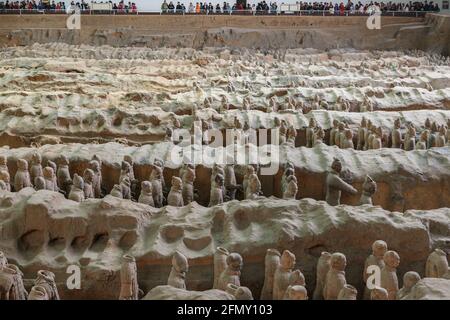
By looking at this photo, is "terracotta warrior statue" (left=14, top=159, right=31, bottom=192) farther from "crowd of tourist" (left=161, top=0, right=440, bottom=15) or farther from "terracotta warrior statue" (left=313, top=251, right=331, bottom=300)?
"crowd of tourist" (left=161, top=0, right=440, bottom=15)

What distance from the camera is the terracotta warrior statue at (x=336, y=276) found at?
3.85 meters

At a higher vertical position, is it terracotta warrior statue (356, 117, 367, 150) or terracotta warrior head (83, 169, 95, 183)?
terracotta warrior statue (356, 117, 367, 150)

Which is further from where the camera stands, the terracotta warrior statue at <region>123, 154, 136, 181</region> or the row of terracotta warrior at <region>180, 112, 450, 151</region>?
the row of terracotta warrior at <region>180, 112, 450, 151</region>

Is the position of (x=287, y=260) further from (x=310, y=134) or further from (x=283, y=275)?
(x=310, y=134)

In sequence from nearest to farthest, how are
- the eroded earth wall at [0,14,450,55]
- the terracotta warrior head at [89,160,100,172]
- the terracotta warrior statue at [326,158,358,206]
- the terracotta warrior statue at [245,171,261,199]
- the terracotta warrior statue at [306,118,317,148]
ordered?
the terracotta warrior statue at [245,171,261,199] → the terracotta warrior statue at [326,158,358,206] → the terracotta warrior head at [89,160,100,172] → the terracotta warrior statue at [306,118,317,148] → the eroded earth wall at [0,14,450,55]

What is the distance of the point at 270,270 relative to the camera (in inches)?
163

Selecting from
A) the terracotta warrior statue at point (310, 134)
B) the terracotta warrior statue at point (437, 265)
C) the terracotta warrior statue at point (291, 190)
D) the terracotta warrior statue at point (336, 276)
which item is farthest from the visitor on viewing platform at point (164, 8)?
the terracotta warrior statue at point (336, 276)

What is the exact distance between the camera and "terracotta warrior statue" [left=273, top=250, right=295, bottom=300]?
390 centimetres

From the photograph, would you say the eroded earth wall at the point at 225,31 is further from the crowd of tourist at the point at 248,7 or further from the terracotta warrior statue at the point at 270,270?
the terracotta warrior statue at the point at 270,270

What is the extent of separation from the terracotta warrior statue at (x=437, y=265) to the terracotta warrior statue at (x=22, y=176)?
4.29m

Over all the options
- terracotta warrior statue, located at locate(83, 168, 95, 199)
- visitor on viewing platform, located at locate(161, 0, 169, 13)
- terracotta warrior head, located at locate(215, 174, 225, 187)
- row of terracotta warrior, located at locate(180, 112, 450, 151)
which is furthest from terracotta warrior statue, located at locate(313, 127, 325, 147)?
visitor on viewing platform, located at locate(161, 0, 169, 13)
